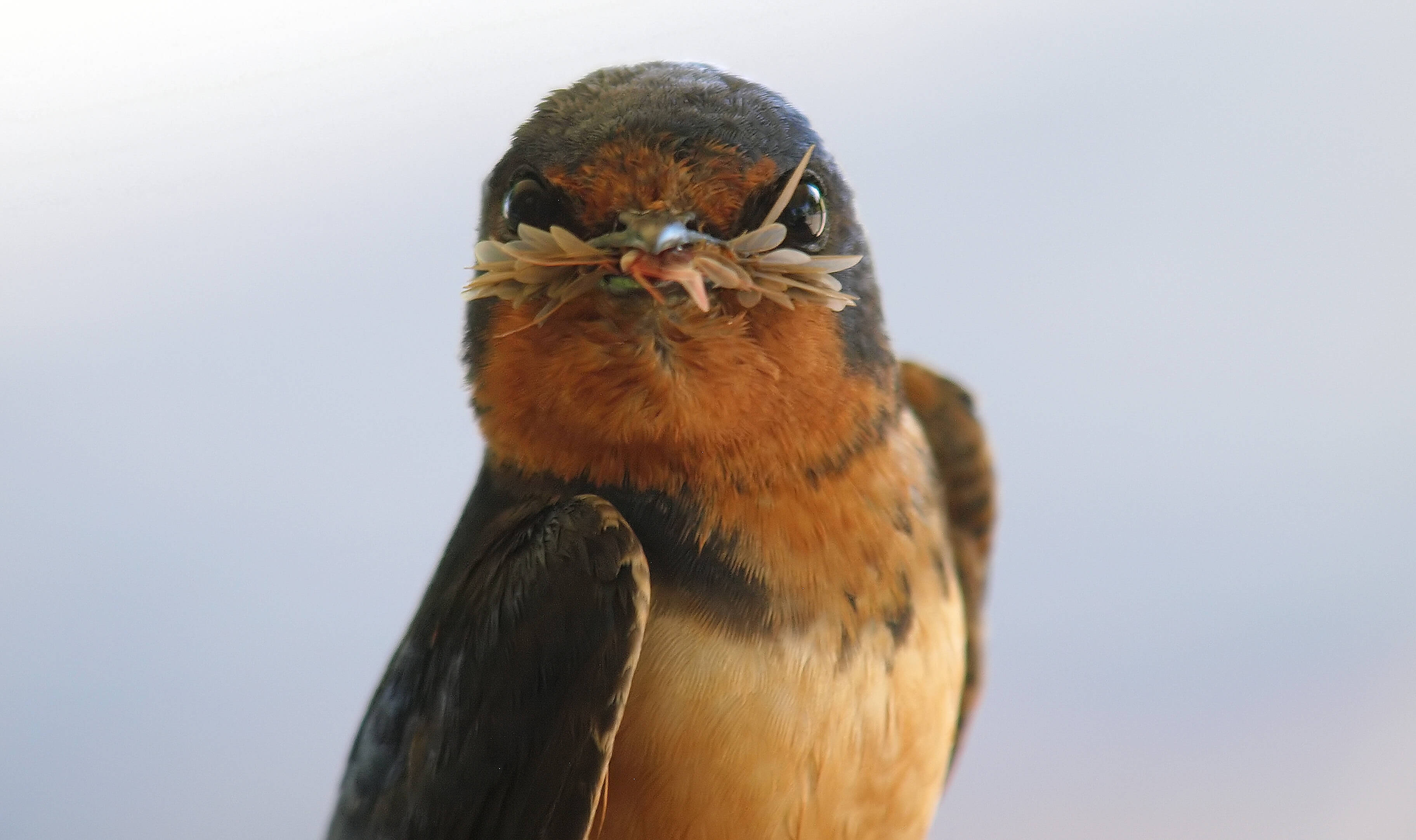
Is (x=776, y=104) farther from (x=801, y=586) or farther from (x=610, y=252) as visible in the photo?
(x=801, y=586)

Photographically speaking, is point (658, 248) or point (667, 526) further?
point (667, 526)

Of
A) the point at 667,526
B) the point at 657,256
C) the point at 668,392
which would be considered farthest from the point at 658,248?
the point at 667,526

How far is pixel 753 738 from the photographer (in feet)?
2.91

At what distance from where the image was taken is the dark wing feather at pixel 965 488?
1354 millimetres

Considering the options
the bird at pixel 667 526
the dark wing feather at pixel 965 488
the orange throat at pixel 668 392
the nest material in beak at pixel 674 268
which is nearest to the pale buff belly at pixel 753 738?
the bird at pixel 667 526

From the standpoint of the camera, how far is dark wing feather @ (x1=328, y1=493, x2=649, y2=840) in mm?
858

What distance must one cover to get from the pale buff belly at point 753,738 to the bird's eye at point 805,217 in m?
0.31

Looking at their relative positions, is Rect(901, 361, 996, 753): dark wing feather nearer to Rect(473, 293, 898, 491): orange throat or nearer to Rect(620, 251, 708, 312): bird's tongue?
Rect(473, 293, 898, 491): orange throat

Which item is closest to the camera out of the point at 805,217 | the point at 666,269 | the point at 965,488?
the point at 666,269

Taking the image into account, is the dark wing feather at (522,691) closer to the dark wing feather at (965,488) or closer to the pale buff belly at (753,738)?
the pale buff belly at (753,738)

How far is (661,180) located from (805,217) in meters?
0.14

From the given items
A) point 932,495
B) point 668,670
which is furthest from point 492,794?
point 932,495

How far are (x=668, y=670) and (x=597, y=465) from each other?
17 centimetres

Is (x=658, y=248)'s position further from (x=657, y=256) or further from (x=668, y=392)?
(x=668, y=392)
